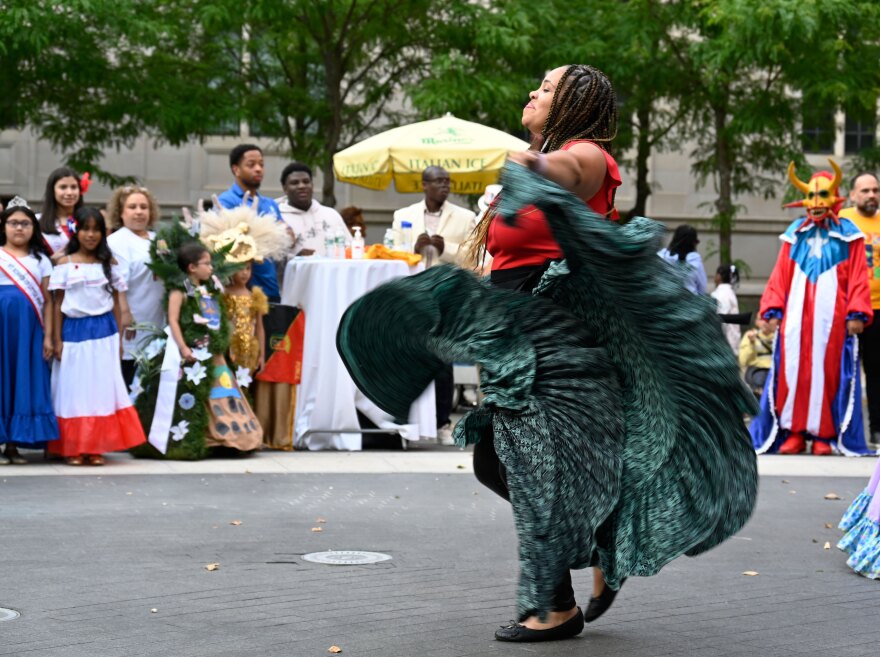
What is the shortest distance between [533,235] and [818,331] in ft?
24.5

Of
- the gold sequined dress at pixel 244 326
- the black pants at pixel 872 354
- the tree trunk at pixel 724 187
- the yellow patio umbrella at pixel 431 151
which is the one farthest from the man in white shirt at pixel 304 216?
the tree trunk at pixel 724 187

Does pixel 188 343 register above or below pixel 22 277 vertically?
below

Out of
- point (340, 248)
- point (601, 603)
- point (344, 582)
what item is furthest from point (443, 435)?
point (601, 603)

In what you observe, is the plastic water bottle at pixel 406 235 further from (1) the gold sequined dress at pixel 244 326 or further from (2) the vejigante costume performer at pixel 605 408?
(2) the vejigante costume performer at pixel 605 408

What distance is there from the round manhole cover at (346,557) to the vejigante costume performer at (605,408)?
1.91 m

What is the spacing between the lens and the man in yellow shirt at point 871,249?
12.3 m

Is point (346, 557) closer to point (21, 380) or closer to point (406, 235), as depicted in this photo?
point (21, 380)

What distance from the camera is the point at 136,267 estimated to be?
36.0 feet

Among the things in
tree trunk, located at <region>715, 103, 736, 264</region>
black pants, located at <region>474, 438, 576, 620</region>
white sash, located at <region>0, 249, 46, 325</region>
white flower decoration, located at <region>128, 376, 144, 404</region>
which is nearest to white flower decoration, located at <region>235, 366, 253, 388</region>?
white flower decoration, located at <region>128, 376, 144, 404</region>

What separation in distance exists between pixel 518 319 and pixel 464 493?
443 cm

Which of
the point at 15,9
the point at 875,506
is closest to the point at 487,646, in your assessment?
the point at 875,506

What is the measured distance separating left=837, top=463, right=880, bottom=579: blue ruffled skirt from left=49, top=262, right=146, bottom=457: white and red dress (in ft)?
16.7

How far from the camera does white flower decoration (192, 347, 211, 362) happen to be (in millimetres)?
10539

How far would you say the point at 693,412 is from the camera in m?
4.91
